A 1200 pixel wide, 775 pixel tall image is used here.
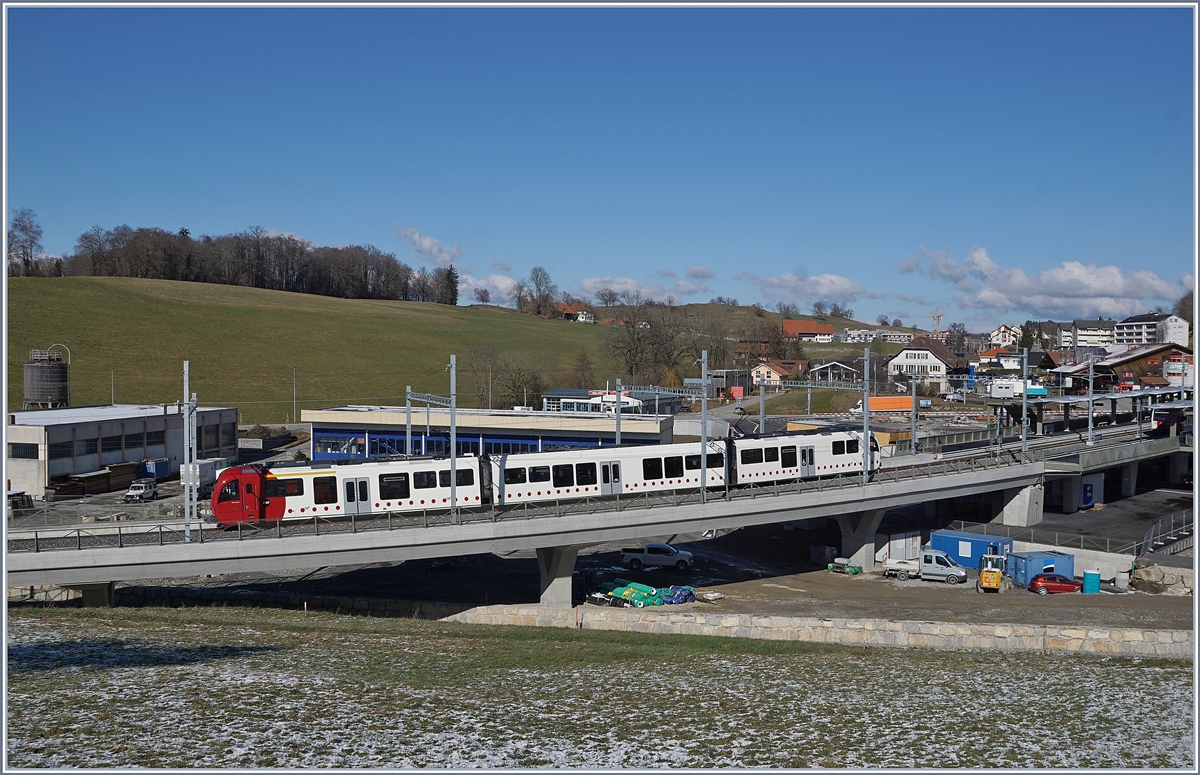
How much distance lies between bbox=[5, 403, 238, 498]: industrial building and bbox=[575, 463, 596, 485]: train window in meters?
25.8

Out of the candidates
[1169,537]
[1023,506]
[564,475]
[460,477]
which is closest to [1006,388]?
[1023,506]

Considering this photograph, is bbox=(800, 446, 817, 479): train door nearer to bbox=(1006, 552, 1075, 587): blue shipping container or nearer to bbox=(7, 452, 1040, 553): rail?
bbox=(7, 452, 1040, 553): rail

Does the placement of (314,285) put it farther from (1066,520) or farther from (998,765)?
(998,765)

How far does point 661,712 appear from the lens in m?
18.3

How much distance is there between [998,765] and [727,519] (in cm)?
1993

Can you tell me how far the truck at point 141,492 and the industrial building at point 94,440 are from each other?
4494 mm

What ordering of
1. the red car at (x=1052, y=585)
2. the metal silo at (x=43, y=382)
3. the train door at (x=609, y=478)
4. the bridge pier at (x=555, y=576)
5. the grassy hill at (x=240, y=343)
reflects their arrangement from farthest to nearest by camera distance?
the grassy hill at (x=240, y=343) < the metal silo at (x=43, y=382) < the train door at (x=609, y=478) < the red car at (x=1052, y=585) < the bridge pier at (x=555, y=576)

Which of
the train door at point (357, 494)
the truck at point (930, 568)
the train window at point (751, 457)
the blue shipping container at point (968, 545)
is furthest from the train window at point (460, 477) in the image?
the blue shipping container at point (968, 545)

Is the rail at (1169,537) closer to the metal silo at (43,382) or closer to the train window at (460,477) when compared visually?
the train window at (460,477)

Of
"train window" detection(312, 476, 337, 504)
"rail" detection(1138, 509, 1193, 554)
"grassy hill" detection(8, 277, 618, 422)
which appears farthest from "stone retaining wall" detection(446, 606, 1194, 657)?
"grassy hill" detection(8, 277, 618, 422)

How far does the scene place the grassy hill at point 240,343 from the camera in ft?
300

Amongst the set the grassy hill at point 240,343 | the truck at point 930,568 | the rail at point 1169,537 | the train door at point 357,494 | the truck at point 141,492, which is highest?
the grassy hill at point 240,343

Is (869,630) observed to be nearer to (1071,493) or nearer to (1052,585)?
(1052,585)

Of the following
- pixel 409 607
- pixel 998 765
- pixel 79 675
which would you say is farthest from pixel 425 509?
pixel 998 765
